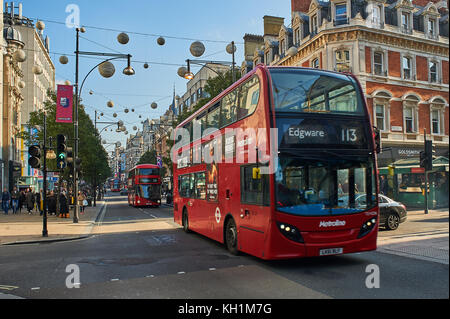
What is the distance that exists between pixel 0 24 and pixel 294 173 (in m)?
34.5

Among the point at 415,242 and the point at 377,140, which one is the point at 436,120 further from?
the point at 377,140

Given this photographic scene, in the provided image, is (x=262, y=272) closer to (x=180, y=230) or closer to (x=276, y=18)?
(x=180, y=230)

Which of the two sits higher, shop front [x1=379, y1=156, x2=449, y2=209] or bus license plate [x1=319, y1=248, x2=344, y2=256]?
shop front [x1=379, y1=156, x2=449, y2=209]

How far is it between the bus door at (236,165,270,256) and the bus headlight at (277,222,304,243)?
1.01ft

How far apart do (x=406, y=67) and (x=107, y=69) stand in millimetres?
20538

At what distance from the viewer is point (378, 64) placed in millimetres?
28172

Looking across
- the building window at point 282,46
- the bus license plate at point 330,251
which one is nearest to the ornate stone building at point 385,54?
the building window at point 282,46

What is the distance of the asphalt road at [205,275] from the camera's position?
6.11 metres

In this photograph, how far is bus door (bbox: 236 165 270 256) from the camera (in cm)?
788

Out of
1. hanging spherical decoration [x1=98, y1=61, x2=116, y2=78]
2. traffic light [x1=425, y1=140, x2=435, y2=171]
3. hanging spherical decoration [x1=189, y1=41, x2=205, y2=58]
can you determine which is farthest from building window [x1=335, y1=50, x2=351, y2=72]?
hanging spherical decoration [x1=98, y1=61, x2=116, y2=78]

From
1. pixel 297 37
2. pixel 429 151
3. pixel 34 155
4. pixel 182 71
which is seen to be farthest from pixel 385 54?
pixel 34 155

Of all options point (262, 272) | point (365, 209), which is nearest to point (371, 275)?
point (365, 209)

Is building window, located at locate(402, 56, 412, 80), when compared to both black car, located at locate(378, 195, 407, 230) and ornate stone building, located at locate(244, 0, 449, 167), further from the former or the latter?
black car, located at locate(378, 195, 407, 230)

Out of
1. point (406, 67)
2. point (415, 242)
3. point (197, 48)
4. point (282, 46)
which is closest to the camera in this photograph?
point (415, 242)
